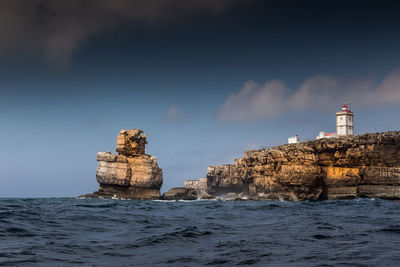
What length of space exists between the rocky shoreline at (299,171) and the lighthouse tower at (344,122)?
34.5 metres

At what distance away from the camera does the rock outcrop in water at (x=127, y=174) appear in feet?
260

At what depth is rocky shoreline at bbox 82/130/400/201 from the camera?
223 ft

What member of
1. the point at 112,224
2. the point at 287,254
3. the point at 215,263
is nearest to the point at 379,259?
the point at 287,254

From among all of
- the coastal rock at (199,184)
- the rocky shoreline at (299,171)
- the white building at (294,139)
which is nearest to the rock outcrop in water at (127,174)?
the rocky shoreline at (299,171)

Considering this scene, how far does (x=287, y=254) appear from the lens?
11336 mm

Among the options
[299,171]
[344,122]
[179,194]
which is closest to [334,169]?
[299,171]

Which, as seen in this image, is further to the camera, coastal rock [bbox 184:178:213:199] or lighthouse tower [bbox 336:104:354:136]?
coastal rock [bbox 184:178:213:199]

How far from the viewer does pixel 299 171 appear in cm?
7181

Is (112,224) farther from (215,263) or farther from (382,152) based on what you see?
(382,152)

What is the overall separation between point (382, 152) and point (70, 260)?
6769 cm

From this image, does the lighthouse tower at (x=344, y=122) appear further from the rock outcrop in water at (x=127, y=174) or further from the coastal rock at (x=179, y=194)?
the rock outcrop in water at (x=127, y=174)

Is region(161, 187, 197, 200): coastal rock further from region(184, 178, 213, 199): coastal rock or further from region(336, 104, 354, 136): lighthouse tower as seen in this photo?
region(184, 178, 213, 199): coastal rock

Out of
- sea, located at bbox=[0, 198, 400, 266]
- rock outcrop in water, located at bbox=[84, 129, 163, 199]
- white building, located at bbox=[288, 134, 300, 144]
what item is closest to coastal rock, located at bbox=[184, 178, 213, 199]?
white building, located at bbox=[288, 134, 300, 144]

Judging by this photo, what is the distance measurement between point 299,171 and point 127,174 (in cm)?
3371
